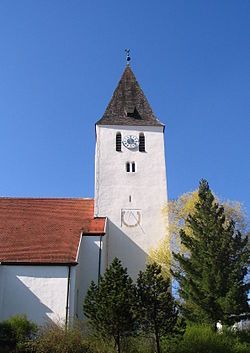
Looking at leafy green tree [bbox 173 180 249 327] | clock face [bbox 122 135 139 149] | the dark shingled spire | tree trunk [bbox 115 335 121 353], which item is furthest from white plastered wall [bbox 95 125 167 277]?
tree trunk [bbox 115 335 121 353]

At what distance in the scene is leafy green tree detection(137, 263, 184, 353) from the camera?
15352mm

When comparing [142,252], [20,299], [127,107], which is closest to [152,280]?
[20,299]

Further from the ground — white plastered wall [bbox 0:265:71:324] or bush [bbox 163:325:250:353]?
white plastered wall [bbox 0:265:71:324]

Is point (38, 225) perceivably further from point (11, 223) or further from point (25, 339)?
point (25, 339)

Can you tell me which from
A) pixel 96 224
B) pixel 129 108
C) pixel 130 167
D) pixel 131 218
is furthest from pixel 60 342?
pixel 129 108

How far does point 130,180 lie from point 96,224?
13.8 feet

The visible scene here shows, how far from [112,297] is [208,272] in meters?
6.68

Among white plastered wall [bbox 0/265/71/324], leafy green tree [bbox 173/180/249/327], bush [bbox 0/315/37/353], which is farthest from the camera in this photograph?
white plastered wall [bbox 0/265/71/324]

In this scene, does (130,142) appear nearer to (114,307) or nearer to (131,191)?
(131,191)

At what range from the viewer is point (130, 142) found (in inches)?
1156

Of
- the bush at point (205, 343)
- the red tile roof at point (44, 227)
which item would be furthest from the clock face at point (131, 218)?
the bush at point (205, 343)

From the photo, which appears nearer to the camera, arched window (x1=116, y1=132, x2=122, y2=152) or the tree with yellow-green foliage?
the tree with yellow-green foliage

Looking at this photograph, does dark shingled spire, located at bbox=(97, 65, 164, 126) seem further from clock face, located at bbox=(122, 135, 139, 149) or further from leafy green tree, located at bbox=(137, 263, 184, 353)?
leafy green tree, located at bbox=(137, 263, 184, 353)

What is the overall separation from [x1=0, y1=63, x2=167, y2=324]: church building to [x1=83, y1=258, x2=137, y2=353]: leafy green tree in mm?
4175
